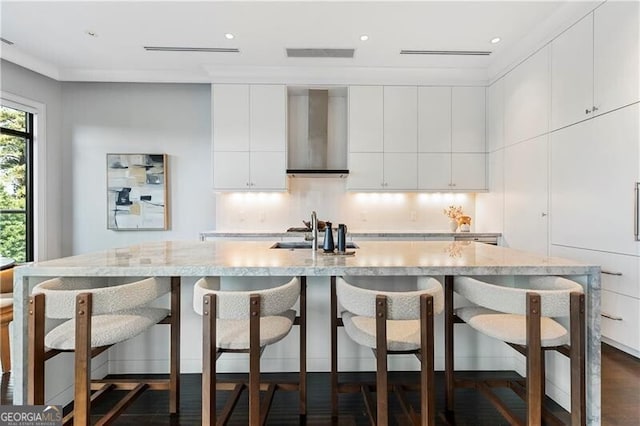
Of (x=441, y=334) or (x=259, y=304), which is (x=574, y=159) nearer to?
(x=441, y=334)

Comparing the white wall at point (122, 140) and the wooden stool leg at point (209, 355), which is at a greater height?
the white wall at point (122, 140)

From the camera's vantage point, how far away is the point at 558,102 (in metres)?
3.06

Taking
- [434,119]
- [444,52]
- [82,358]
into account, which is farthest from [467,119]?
[82,358]

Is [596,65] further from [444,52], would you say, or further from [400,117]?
[400,117]

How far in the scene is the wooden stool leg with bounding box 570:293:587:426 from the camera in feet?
4.75

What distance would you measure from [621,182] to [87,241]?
5.72 m

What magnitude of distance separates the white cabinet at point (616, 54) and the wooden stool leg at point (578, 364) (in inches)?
72.7

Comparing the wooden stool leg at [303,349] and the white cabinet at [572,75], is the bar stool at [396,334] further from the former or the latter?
the white cabinet at [572,75]

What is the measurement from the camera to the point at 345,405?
2006 mm

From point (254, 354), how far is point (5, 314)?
2.13 m

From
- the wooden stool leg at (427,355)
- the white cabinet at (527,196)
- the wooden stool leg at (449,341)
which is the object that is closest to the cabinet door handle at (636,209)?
the white cabinet at (527,196)

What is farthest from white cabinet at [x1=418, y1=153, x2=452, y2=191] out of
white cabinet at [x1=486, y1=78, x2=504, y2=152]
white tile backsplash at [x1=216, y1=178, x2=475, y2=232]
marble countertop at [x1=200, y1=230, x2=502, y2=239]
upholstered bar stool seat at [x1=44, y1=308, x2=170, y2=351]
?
upholstered bar stool seat at [x1=44, y1=308, x2=170, y2=351]

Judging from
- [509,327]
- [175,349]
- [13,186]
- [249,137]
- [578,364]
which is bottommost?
[175,349]

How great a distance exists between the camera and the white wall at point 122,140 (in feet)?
14.7
